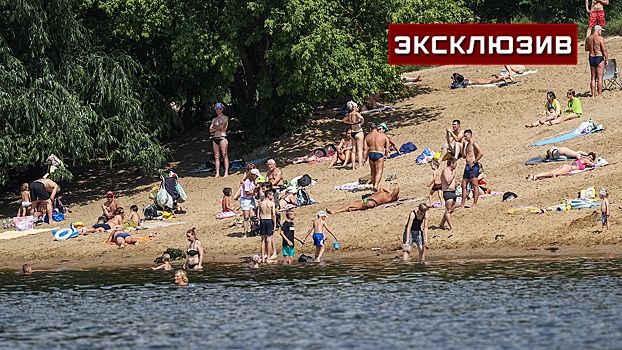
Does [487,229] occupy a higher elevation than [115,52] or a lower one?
lower

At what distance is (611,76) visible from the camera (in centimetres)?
3628

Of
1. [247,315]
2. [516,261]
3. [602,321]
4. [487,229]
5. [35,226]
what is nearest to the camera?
[602,321]

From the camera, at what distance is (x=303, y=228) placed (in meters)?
28.1

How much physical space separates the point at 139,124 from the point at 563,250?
1421cm

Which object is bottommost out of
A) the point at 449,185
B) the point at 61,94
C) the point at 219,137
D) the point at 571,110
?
the point at 449,185

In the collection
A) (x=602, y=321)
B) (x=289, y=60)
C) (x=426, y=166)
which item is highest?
(x=289, y=60)

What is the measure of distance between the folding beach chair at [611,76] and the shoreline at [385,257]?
12319 millimetres

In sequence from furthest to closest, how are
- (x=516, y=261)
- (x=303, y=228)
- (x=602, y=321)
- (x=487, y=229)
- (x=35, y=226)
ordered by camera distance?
(x=35, y=226) → (x=303, y=228) → (x=487, y=229) → (x=516, y=261) → (x=602, y=321)

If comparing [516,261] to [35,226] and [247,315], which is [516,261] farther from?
[35,226]

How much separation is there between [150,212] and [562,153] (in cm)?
1034

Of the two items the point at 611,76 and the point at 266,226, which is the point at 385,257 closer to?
the point at 266,226

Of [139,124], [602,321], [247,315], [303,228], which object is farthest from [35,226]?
[602,321]

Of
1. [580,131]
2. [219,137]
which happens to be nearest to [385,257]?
[580,131]

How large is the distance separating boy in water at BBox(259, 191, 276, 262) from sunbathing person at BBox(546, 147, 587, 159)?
7.97m
